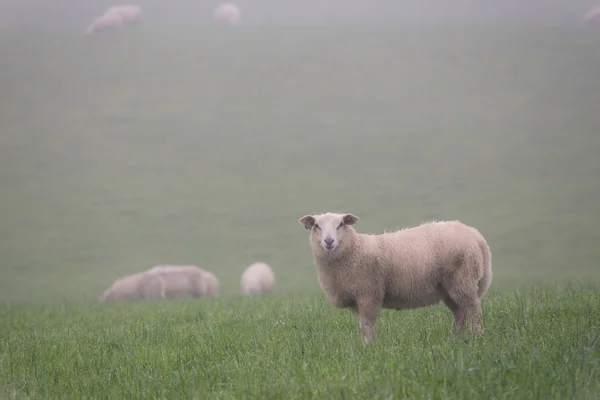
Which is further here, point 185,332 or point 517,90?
point 517,90

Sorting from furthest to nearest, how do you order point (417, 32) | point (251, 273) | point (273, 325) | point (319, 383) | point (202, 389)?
1. point (417, 32)
2. point (251, 273)
3. point (273, 325)
4. point (202, 389)
5. point (319, 383)

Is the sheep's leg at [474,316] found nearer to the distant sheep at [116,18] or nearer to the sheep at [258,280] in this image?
the sheep at [258,280]

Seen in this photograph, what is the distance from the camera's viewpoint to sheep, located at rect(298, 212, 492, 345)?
589 cm

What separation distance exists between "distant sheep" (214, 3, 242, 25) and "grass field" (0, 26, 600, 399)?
73 cm

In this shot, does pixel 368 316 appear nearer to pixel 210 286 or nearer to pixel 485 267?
pixel 485 267

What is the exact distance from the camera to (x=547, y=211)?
→ 20266 millimetres

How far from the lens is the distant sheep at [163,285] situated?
1811 centimetres

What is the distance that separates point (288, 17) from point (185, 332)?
74.0 ft

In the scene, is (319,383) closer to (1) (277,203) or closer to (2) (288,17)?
(1) (277,203)

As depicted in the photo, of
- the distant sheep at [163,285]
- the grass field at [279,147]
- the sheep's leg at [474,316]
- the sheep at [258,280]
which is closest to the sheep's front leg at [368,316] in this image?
the sheep's leg at [474,316]

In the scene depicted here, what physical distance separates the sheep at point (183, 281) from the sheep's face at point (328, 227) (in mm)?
12454

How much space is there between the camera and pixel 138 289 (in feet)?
60.0

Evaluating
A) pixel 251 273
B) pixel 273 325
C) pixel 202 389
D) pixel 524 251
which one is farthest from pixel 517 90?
pixel 202 389

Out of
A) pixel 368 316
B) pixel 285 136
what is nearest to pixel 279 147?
pixel 285 136
